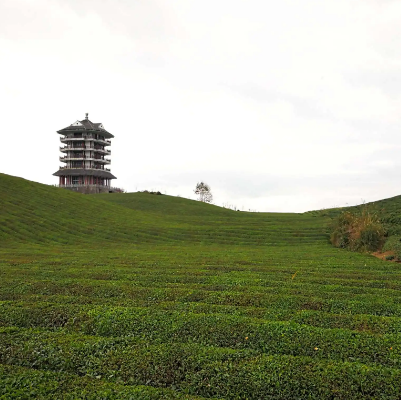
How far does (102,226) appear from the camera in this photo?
3338cm

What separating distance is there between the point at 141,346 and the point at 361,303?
6.63 metres

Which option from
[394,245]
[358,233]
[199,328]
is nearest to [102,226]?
[358,233]

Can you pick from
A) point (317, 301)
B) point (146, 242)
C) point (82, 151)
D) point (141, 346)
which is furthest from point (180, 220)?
point (82, 151)

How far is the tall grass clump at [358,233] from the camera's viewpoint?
22.9m

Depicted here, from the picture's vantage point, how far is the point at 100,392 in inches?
235

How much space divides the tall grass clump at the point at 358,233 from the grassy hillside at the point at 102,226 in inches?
99.1

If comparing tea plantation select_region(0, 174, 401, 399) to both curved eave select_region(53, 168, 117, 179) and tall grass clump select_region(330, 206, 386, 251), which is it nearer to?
tall grass clump select_region(330, 206, 386, 251)

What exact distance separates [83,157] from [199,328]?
79.3 meters

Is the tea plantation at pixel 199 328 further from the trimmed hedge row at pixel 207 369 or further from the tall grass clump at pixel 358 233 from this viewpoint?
the tall grass clump at pixel 358 233

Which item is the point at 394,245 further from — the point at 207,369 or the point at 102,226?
the point at 102,226

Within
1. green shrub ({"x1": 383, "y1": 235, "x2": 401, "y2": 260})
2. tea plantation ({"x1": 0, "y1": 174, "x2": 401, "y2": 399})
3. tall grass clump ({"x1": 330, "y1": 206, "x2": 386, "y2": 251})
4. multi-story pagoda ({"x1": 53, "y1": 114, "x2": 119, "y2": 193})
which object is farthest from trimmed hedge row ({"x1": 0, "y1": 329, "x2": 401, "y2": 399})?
multi-story pagoda ({"x1": 53, "y1": 114, "x2": 119, "y2": 193})

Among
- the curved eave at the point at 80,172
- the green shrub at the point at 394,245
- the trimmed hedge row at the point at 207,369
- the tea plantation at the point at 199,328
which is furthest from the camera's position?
the curved eave at the point at 80,172

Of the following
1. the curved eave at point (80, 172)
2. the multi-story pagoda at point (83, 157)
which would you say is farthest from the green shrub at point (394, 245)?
the curved eave at point (80, 172)

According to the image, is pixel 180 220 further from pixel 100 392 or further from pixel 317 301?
pixel 100 392
